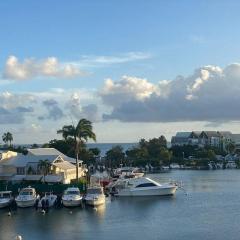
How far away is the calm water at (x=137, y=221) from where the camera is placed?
57344 millimetres

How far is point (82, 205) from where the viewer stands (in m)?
77.8

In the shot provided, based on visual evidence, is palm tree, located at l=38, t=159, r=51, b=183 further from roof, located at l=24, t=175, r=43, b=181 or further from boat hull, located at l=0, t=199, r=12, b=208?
boat hull, located at l=0, t=199, r=12, b=208

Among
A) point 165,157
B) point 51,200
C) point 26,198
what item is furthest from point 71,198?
point 165,157

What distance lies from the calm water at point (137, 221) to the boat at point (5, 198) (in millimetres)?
1747

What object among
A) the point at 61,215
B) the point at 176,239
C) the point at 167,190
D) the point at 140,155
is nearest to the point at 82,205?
the point at 61,215

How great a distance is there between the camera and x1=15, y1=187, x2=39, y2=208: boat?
7662 centimetres

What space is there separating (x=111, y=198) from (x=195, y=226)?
29.7 metres

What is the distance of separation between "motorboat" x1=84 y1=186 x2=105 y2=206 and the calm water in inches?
56.8

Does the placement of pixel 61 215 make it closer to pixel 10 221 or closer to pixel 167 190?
pixel 10 221

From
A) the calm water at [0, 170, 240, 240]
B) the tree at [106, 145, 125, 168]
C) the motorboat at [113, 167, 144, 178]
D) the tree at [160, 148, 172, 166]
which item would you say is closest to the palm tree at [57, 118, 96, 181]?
the calm water at [0, 170, 240, 240]

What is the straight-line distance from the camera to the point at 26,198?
7681 cm

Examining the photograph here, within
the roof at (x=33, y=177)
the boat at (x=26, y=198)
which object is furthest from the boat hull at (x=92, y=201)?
the roof at (x=33, y=177)

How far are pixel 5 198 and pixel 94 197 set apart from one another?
12132 mm

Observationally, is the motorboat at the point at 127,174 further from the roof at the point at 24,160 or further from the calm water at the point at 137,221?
the calm water at the point at 137,221
